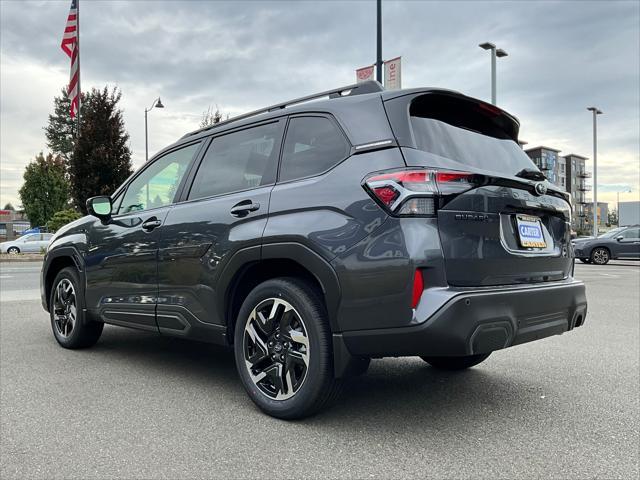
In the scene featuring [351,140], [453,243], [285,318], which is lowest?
[285,318]

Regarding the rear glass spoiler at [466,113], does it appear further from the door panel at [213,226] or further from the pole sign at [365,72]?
the pole sign at [365,72]

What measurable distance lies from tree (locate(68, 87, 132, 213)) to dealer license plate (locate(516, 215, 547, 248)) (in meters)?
23.9

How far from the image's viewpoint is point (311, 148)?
342 cm

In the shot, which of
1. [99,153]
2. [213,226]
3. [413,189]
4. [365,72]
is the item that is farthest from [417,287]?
[99,153]

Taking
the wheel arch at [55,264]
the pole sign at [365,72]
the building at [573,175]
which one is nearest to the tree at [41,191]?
the pole sign at [365,72]

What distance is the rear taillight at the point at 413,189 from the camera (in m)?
2.83

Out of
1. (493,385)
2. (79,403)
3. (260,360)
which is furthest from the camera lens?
(493,385)

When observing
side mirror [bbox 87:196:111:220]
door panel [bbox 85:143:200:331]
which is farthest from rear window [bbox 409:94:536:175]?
side mirror [bbox 87:196:111:220]

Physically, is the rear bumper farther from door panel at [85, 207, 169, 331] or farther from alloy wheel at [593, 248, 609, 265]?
alloy wheel at [593, 248, 609, 265]

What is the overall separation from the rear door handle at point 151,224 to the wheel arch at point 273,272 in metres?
0.96

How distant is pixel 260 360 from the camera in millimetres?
3381

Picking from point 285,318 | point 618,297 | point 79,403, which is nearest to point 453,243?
point 285,318

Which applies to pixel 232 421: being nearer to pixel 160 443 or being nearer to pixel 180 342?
pixel 160 443

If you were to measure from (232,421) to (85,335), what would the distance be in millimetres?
2476
